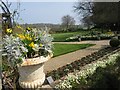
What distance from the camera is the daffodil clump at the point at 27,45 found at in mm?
3832

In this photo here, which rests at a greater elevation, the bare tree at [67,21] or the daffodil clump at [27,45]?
the daffodil clump at [27,45]

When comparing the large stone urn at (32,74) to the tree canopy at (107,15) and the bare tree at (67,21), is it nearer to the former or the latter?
the tree canopy at (107,15)

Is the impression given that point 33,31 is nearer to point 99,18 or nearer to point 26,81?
point 26,81

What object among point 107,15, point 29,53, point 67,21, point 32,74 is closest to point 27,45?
point 29,53

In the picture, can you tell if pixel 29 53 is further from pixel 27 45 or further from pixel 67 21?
pixel 67 21

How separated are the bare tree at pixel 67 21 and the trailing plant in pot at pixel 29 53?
32837mm

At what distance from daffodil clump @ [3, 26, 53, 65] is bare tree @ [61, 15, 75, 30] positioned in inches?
1291

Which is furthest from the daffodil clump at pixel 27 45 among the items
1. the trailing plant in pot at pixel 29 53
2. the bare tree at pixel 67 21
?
the bare tree at pixel 67 21

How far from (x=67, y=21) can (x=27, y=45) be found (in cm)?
3393

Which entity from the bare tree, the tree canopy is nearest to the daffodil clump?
the tree canopy

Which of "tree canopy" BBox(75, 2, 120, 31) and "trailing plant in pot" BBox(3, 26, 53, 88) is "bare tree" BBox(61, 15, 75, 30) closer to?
"tree canopy" BBox(75, 2, 120, 31)

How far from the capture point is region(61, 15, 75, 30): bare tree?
37.3m

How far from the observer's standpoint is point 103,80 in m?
3.33

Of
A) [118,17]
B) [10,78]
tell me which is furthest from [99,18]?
[10,78]
